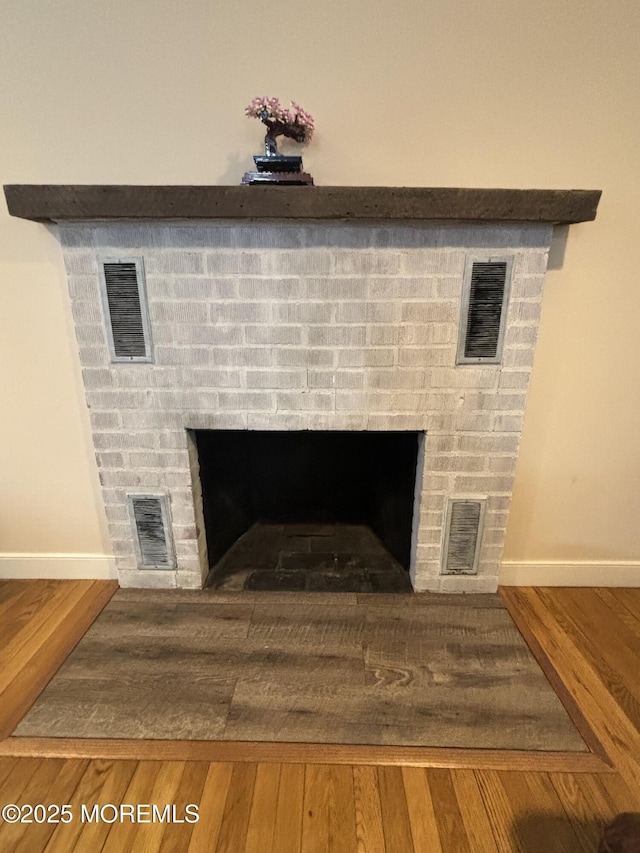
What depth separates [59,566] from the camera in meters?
2.04

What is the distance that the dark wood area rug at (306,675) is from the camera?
4.40ft

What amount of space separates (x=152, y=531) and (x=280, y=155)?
138 cm

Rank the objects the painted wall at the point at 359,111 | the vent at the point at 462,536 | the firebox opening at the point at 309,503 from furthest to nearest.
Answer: the firebox opening at the point at 309,503, the vent at the point at 462,536, the painted wall at the point at 359,111

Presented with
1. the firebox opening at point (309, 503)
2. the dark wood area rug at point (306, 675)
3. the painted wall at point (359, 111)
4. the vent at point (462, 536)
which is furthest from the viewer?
the firebox opening at point (309, 503)

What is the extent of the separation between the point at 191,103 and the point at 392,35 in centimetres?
65

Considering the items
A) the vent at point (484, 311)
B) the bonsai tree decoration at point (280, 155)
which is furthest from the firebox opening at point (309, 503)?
the bonsai tree decoration at point (280, 155)

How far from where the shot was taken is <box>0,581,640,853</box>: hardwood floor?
1.10 m

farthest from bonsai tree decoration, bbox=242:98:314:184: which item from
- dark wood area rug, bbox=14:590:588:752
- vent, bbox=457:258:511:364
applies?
dark wood area rug, bbox=14:590:588:752

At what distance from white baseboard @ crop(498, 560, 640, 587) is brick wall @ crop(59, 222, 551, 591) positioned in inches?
12.4

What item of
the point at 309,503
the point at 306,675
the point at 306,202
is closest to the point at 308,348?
the point at 306,202

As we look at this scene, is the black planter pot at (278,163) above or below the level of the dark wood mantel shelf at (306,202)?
above

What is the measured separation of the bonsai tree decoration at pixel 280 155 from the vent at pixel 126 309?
0.47 meters

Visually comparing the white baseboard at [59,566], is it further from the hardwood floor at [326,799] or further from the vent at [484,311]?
the vent at [484,311]

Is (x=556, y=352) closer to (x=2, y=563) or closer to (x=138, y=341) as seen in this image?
(x=138, y=341)
